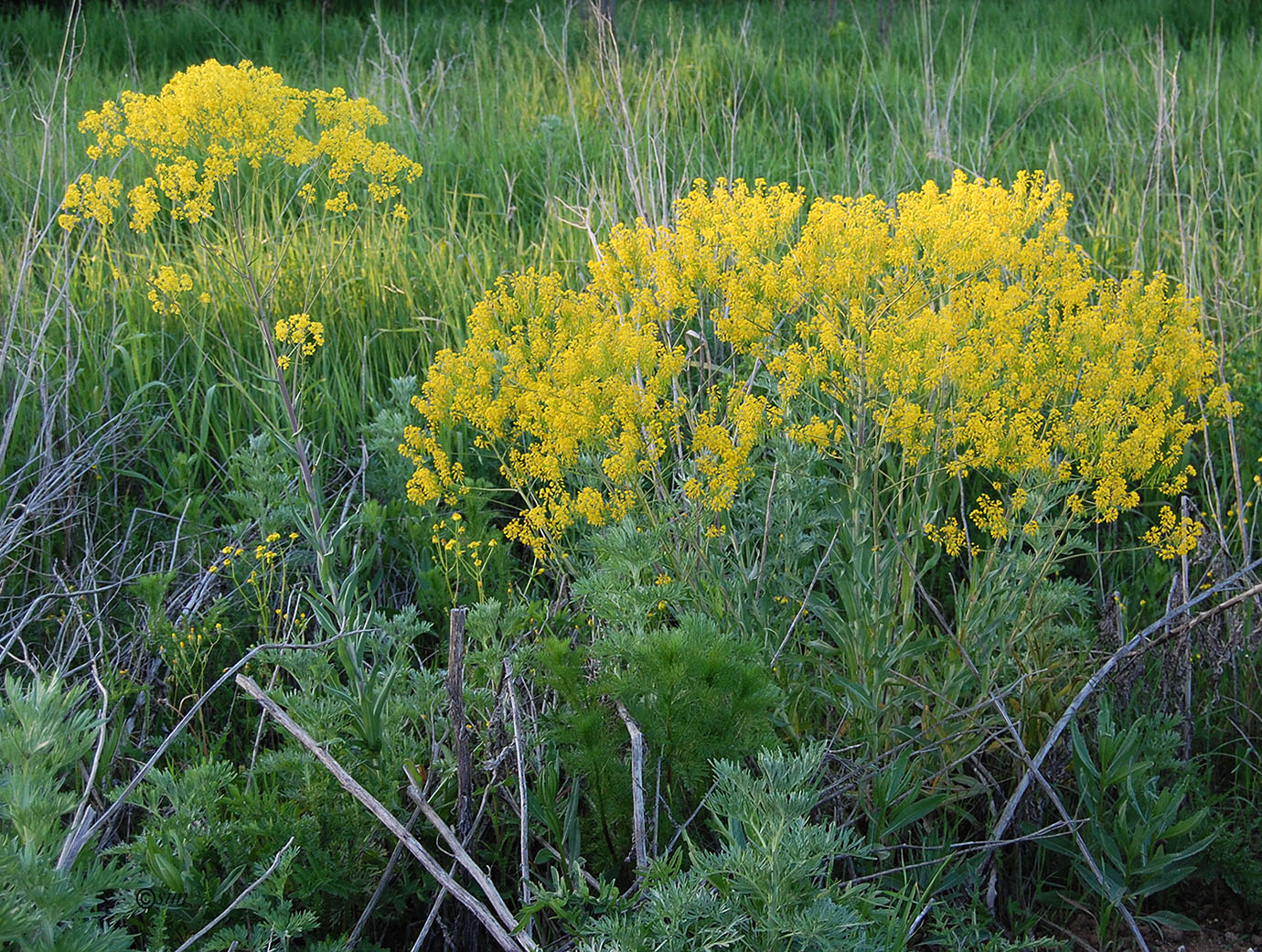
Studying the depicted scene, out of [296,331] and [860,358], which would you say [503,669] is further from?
[860,358]

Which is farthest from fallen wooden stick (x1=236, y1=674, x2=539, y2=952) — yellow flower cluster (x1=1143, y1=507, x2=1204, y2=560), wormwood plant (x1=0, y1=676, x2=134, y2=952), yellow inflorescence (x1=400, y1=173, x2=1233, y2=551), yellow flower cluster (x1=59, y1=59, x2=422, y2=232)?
yellow flower cluster (x1=1143, y1=507, x2=1204, y2=560)

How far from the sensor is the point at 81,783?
2.19 metres

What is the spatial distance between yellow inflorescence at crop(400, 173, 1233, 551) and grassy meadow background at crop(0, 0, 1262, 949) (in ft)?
0.70

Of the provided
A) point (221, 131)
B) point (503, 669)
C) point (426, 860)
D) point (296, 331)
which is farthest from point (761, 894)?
point (221, 131)

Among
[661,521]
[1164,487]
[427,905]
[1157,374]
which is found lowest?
[427,905]

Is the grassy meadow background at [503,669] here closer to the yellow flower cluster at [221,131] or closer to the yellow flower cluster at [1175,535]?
the yellow flower cluster at [1175,535]

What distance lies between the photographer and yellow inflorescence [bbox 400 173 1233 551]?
2025 millimetres

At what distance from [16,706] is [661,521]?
1.32 metres

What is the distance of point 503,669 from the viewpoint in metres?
2.12

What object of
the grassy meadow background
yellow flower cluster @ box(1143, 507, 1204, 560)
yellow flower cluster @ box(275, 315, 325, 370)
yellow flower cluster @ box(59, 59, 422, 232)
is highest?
yellow flower cluster @ box(59, 59, 422, 232)

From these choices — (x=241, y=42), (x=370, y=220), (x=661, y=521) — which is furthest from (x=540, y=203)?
(x=241, y=42)

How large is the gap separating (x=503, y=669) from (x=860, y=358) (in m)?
0.91

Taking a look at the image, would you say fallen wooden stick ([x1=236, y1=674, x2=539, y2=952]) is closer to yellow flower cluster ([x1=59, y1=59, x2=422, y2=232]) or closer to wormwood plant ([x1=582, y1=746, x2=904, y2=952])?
wormwood plant ([x1=582, y1=746, x2=904, y2=952])

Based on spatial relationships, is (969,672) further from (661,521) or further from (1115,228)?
(1115,228)
